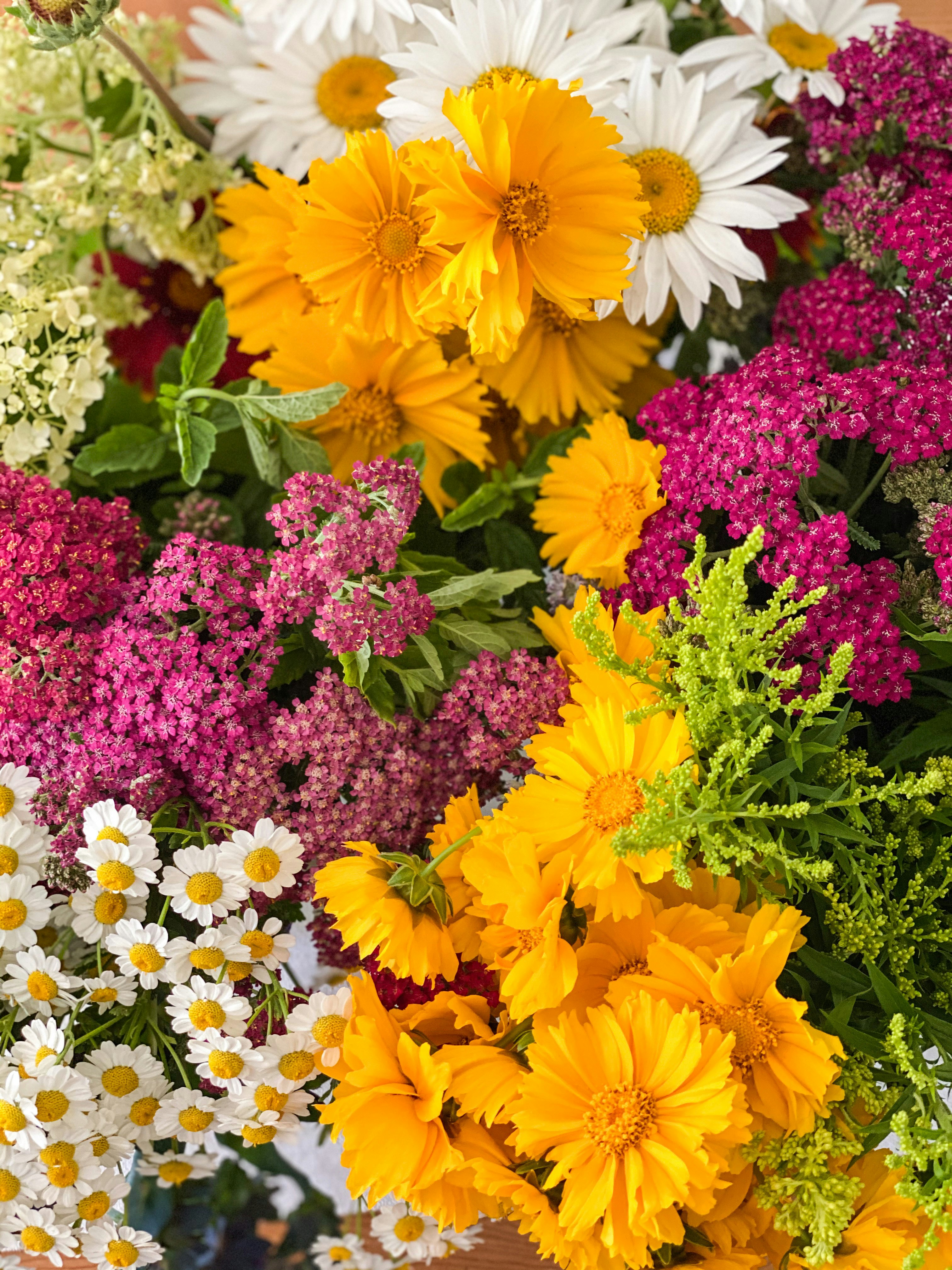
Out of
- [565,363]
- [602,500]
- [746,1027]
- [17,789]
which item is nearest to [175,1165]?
[17,789]

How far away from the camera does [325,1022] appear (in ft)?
2.11

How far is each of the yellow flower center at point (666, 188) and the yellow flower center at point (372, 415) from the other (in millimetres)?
247

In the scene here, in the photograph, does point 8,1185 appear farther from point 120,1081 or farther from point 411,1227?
point 411,1227

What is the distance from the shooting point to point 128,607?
2.34ft

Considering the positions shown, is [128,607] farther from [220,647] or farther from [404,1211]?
[404,1211]

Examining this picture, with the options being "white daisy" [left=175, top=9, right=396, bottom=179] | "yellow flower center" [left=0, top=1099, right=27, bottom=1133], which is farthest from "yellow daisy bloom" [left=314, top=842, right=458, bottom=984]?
"white daisy" [left=175, top=9, right=396, bottom=179]

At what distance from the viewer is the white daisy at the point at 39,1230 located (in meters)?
0.63

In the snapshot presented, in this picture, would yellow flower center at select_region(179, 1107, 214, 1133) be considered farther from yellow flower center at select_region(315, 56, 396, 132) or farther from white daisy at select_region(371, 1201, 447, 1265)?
yellow flower center at select_region(315, 56, 396, 132)

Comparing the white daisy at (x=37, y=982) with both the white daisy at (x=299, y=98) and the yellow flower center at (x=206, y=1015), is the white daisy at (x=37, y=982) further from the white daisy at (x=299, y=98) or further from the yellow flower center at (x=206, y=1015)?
the white daisy at (x=299, y=98)

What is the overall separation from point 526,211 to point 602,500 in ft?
0.71

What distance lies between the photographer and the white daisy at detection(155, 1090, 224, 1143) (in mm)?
663

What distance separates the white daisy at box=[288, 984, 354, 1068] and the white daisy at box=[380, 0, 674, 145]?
1.89 feet

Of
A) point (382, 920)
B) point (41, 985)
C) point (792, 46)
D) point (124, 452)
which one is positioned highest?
point (792, 46)

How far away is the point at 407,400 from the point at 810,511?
0.33 meters
